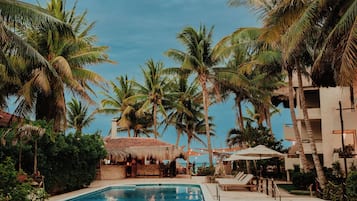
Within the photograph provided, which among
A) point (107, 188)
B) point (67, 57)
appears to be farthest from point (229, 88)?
point (67, 57)

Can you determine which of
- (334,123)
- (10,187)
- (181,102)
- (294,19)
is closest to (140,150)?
(181,102)

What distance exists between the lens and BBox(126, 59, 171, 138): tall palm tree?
30453 mm

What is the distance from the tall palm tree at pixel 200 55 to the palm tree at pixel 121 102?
8734 mm

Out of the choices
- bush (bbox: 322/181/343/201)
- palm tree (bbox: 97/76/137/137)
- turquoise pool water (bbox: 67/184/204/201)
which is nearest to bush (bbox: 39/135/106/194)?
turquoise pool water (bbox: 67/184/204/201)

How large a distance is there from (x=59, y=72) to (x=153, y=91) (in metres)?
15.7

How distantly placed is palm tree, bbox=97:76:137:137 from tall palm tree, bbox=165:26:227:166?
873cm

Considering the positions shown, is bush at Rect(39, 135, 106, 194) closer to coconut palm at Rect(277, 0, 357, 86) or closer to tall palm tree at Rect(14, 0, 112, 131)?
tall palm tree at Rect(14, 0, 112, 131)

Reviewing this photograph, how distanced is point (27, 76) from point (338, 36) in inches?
427

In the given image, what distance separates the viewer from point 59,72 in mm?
15062

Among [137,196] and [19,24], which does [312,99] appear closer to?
[137,196]

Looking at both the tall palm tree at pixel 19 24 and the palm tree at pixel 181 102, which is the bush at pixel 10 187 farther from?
the palm tree at pixel 181 102

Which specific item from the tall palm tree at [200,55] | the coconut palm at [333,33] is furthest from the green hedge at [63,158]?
the tall palm tree at [200,55]

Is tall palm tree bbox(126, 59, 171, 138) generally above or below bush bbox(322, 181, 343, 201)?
above

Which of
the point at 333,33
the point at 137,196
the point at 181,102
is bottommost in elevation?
the point at 137,196
